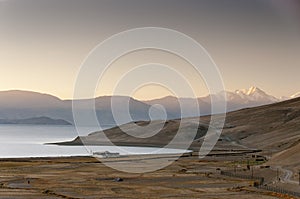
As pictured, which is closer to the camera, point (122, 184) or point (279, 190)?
point (279, 190)

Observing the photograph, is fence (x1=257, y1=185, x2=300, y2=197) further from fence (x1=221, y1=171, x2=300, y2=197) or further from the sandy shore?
the sandy shore

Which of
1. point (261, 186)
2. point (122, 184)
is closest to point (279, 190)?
point (261, 186)

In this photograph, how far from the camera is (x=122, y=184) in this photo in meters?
82.4

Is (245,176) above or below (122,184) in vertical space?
above

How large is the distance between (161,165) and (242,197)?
57.2 meters

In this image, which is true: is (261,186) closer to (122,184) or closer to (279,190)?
(279,190)

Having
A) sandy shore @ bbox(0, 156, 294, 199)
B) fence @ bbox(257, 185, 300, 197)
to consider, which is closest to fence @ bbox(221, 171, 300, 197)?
fence @ bbox(257, 185, 300, 197)

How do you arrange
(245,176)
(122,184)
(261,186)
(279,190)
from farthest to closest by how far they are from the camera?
(245,176) → (122,184) → (261,186) → (279,190)

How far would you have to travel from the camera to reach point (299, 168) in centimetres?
8888

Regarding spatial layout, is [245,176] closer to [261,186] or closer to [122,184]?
[261,186]

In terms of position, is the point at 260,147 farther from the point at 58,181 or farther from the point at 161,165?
the point at 58,181

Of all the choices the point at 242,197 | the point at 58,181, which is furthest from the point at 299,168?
the point at 58,181

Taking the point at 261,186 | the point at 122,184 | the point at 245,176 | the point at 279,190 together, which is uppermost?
the point at 245,176

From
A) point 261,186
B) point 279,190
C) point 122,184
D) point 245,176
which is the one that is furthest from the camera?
point 245,176
